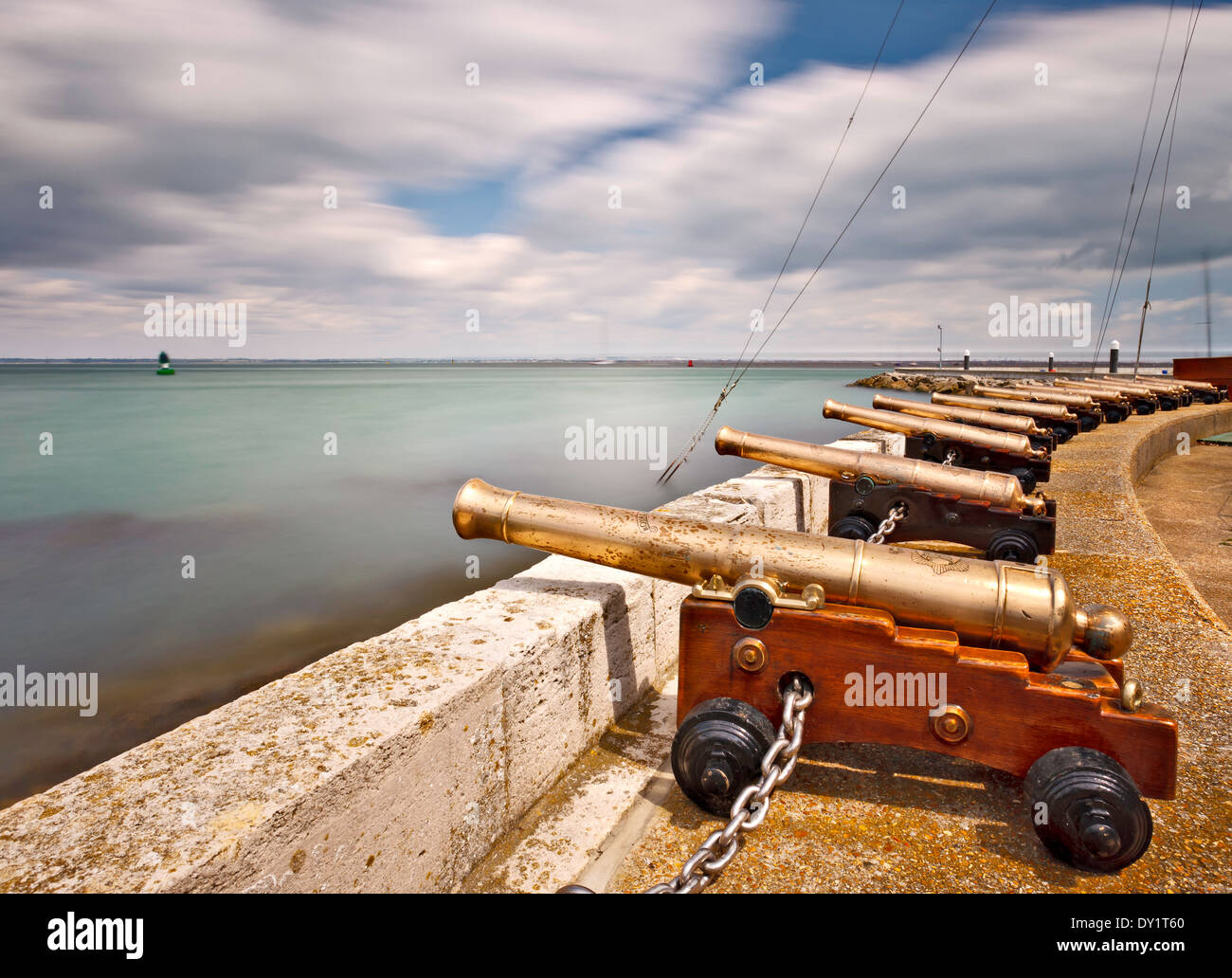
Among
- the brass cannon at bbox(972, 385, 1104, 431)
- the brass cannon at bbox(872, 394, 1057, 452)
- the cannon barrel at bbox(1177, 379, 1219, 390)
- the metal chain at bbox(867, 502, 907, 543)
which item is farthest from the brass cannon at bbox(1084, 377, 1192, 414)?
the metal chain at bbox(867, 502, 907, 543)

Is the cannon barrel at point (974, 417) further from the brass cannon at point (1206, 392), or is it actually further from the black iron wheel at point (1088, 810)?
the brass cannon at point (1206, 392)

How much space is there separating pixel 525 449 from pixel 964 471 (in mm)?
19833

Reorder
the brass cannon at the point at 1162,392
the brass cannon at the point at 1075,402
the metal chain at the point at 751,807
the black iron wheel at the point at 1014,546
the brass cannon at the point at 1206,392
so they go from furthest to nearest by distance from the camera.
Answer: the brass cannon at the point at 1206,392
the brass cannon at the point at 1162,392
the brass cannon at the point at 1075,402
the black iron wheel at the point at 1014,546
the metal chain at the point at 751,807

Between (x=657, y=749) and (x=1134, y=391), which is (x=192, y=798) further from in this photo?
(x=1134, y=391)

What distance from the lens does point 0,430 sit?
29.5 metres

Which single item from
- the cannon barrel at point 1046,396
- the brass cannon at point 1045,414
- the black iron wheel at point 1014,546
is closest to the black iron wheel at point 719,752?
the black iron wheel at point 1014,546

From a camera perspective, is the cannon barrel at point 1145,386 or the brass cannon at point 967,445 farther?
the cannon barrel at point 1145,386

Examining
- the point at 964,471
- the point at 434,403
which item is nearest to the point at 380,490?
the point at 964,471

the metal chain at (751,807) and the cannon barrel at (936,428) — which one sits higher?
the cannon barrel at (936,428)

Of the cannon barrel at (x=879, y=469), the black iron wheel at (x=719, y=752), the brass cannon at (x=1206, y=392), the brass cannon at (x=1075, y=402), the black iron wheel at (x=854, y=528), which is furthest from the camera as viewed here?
the brass cannon at (x=1206, y=392)

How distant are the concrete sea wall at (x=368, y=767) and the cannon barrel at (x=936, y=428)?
4142 mm

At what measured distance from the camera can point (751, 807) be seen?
1.71m

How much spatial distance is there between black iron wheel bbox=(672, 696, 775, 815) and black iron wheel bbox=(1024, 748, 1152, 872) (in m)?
0.73

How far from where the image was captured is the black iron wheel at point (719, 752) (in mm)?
1944
